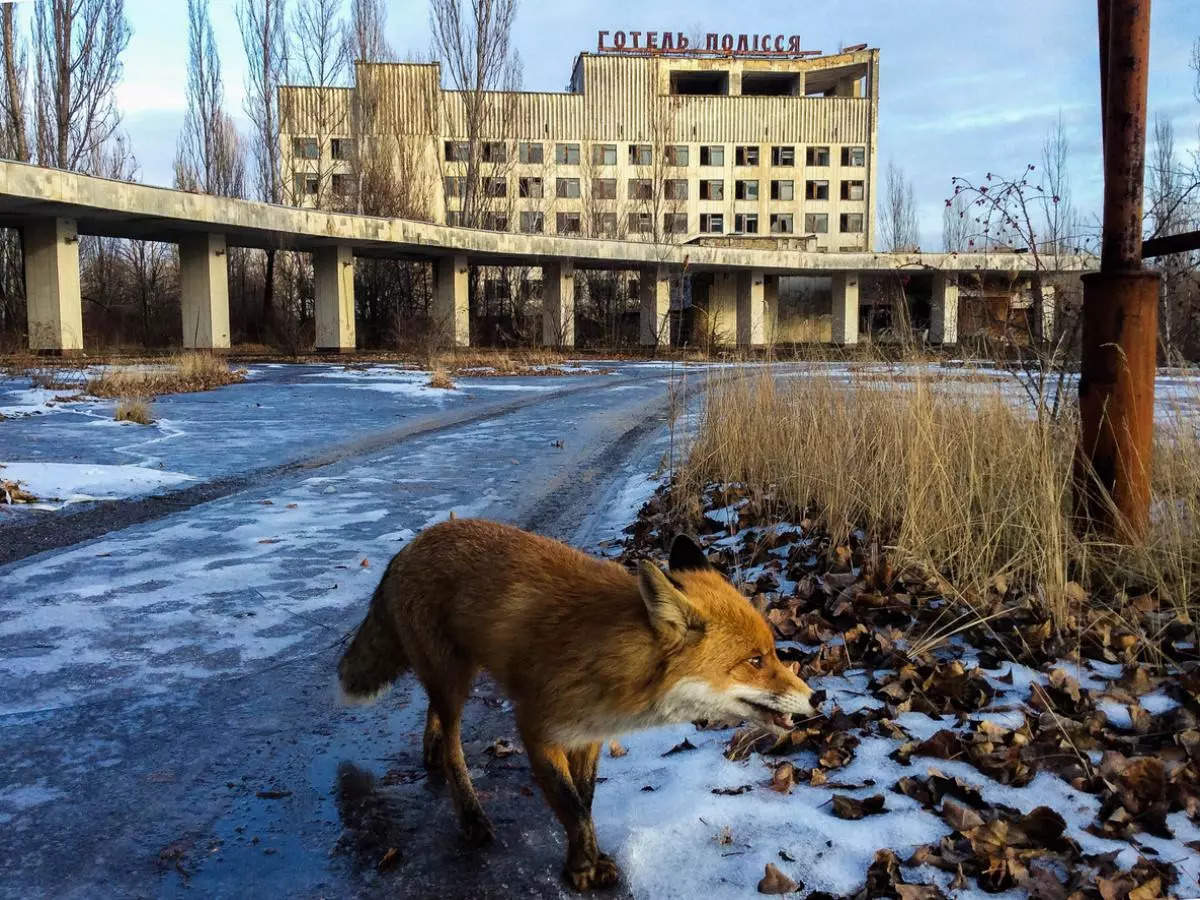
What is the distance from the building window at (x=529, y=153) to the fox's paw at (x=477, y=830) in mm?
72768

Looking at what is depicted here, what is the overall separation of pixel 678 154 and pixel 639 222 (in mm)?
11246

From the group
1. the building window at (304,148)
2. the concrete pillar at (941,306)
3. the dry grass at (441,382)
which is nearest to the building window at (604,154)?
the building window at (304,148)

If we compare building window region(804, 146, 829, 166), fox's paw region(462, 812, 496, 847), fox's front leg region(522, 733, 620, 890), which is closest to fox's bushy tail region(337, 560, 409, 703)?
fox's paw region(462, 812, 496, 847)

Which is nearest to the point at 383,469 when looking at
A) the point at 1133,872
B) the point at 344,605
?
the point at 344,605

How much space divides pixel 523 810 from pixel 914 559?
280 cm

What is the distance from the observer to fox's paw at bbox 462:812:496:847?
2.98 meters

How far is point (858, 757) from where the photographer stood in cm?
335

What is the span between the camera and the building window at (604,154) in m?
71.2

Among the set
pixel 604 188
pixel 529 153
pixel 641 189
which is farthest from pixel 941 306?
pixel 529 153

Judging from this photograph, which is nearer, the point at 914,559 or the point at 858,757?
the point at 858,757

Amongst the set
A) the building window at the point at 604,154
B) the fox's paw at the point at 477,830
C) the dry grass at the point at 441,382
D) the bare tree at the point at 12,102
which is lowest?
the fox's paw at the point at 477,830

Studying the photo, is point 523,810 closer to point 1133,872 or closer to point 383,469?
point 1133,872

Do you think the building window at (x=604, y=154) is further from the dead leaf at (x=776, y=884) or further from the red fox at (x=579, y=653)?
the dead leaf at (x=776, y=884)

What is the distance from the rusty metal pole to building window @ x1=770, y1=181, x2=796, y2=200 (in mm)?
74374
